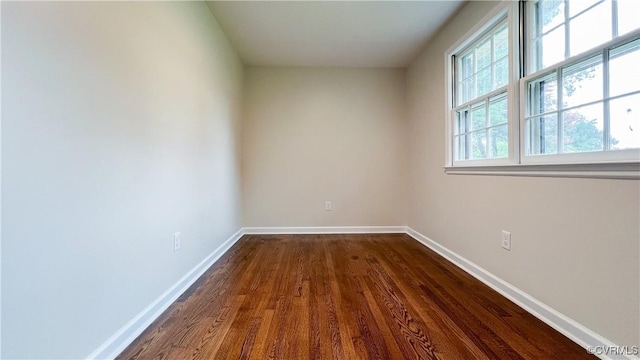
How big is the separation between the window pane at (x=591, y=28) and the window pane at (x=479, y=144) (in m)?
0.79

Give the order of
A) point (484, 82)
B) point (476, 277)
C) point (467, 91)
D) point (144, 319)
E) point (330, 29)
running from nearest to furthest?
point (144, 319) < point (476, 277) < point (484, 82) < point (467, 91) < point (330, 29)

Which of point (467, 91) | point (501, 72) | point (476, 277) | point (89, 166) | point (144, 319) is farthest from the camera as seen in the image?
point (467, 91)

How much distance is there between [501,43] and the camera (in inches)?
73.5

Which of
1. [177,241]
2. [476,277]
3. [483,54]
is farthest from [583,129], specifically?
[177,241]

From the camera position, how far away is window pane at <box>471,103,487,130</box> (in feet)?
6.77

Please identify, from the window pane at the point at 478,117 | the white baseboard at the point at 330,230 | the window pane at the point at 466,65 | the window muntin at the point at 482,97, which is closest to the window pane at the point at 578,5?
the window muntin at the point at 482,97

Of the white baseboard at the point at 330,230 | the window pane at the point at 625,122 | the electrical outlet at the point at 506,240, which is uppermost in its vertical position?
the window pane at the point at 625,122

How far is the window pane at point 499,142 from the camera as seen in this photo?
1.80 meters

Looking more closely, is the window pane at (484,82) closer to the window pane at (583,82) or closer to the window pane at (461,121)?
the window pane at (461,121)

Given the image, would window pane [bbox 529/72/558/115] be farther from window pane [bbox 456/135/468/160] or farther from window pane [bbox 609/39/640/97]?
window pane [bbox 456/135/468/160]

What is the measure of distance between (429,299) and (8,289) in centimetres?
194

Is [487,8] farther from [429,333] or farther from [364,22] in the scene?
[429,333]

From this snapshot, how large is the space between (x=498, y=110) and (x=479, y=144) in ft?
1.06

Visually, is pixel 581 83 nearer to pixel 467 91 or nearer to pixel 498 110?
pixel 498 110
